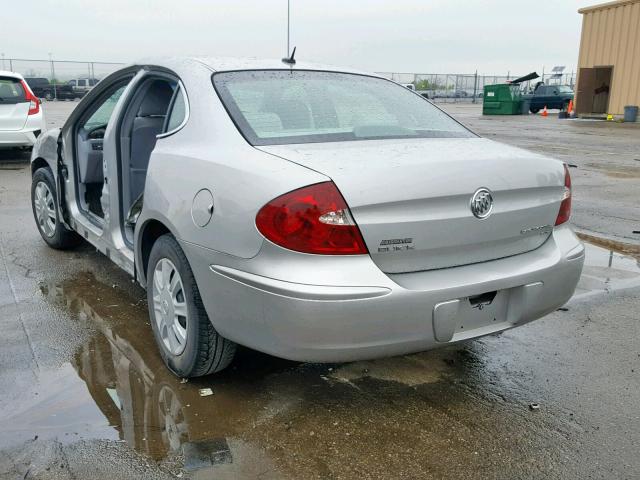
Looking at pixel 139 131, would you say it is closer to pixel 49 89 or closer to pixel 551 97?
pixel 551 97

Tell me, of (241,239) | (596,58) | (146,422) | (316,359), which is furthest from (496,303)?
(596,58)

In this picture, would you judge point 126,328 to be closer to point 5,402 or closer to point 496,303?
point 5,402

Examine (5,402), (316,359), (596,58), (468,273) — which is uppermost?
(596,58)

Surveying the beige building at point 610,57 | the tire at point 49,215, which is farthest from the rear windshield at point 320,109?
the beige building at point 610,57

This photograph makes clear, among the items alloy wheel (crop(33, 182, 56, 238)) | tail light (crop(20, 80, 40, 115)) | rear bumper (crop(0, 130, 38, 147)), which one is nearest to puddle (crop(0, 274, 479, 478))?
alloy wheel (crop(33, 182, 56, 238))

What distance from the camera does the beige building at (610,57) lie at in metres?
24.5

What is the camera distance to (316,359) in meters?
2.52

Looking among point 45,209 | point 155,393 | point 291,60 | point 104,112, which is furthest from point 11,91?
point 155,393

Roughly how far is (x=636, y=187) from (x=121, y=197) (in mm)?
8178

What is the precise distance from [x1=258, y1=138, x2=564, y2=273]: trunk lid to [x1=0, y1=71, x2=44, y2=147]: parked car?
32.0 feet

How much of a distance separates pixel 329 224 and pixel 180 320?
1.09 metres

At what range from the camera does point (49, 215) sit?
5.31 m

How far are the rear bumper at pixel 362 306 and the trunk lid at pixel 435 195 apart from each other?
3.3 inches

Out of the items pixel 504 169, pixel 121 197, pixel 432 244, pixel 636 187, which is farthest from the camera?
pixel 636 187
